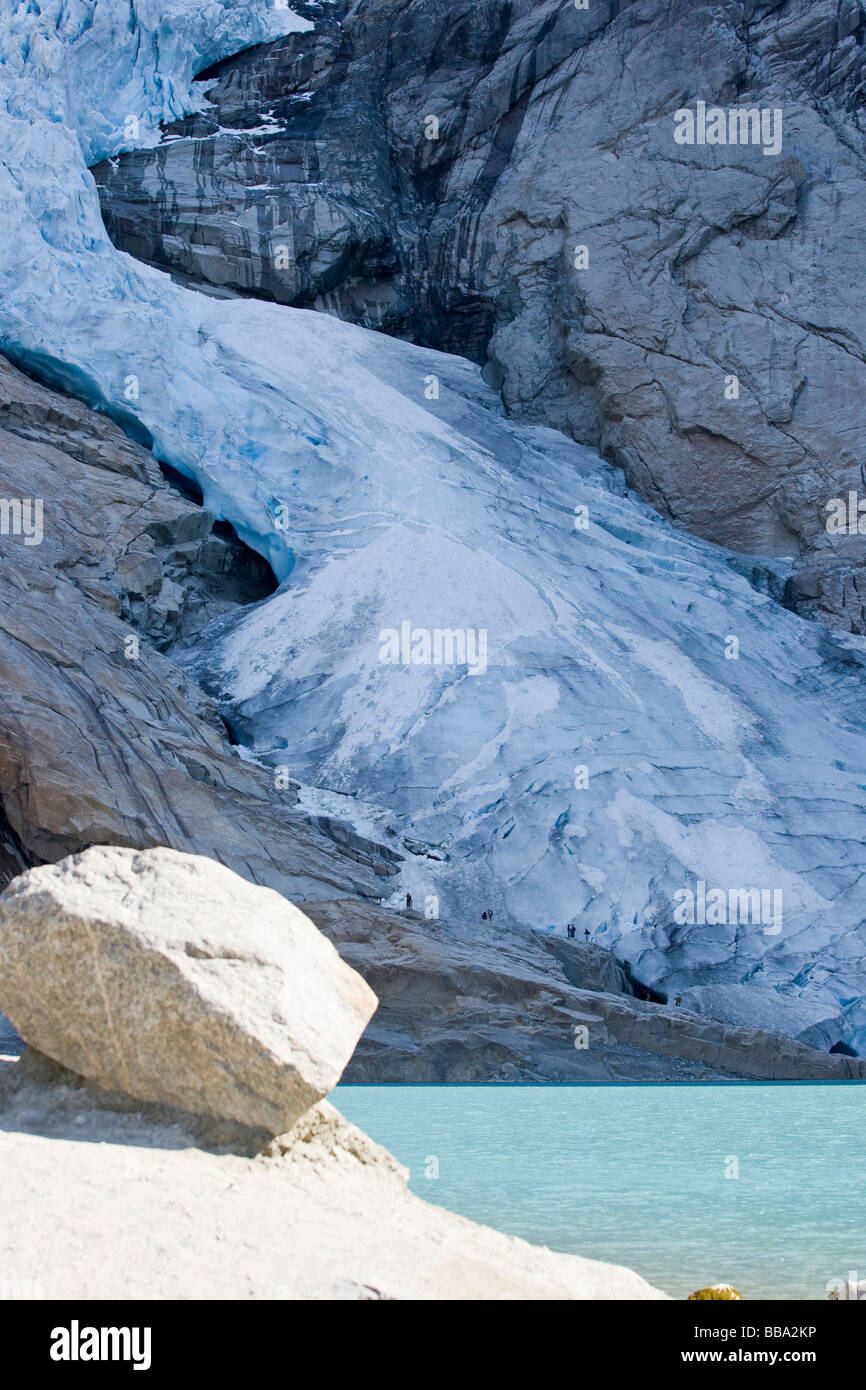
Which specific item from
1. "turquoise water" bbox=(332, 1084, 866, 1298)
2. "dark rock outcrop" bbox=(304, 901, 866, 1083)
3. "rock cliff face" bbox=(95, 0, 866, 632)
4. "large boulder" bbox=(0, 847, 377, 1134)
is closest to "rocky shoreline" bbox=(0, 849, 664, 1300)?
"large boulder" bbox=(0, 847, 377, 1134)

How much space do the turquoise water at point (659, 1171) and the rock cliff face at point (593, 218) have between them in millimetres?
13064

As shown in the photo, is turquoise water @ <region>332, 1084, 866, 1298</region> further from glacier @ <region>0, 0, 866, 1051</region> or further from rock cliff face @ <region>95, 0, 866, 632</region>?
rock cliff face @ <region>95, 0, 866, 632</region>

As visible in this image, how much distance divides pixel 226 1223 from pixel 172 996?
2.66 feet

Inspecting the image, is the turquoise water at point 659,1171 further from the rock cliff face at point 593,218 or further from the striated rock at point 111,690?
the rock cliff face at point 593,218

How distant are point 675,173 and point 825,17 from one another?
4.94 meters

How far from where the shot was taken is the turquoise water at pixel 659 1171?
256 inches

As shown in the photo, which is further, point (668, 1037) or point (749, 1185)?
point (668, 1037)

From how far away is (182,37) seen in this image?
92.0 feet

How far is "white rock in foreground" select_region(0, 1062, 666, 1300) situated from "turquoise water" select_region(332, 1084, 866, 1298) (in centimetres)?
182

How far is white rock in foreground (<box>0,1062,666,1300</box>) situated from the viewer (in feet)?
11.9

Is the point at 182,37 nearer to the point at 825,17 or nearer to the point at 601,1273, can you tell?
the point at 825,17

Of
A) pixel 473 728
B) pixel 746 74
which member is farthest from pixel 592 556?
pixel 746 74
